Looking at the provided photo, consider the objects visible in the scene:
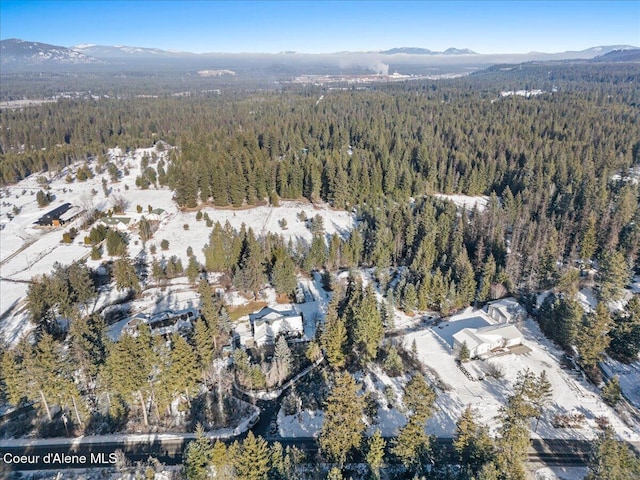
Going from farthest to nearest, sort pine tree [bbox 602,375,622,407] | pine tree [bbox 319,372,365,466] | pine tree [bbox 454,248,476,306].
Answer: pine tree [bbox 454,248,476,306] < pine tree [bbox 602,375,622,407] < pine tree [bbox 319,372,365,466]

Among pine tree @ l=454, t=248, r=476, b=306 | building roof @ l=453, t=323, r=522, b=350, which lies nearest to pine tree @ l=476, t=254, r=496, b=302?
pine tree @ l=454, t=248, r=476, b=306

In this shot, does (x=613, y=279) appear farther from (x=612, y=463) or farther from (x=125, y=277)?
(x=125, y=277)

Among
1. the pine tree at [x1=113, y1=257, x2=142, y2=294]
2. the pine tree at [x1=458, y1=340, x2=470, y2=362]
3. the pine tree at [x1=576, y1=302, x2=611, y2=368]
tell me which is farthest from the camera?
the pine tree at [x1=113, y1=257, x2=142, y2=294]

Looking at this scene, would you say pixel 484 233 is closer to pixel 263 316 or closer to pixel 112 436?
pixel 263 316

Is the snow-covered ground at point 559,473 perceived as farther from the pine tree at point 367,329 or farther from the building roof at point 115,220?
the building roof at point 115,220

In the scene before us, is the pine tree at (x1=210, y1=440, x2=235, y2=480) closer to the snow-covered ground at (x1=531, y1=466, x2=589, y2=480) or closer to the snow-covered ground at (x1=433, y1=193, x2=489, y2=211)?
the snow-covered ground at (x1=531, y1=466, x2=589, y2=480)

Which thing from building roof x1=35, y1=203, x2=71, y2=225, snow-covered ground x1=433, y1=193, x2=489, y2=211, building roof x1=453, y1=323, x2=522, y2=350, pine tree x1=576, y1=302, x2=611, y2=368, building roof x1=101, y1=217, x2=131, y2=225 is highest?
pine tree x1=576, y1=302, x2=611, y2=368

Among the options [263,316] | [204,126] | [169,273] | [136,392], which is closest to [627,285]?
[263,316]
